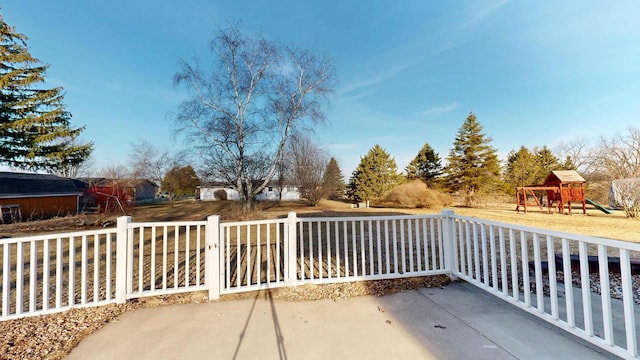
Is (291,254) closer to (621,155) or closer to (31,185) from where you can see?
(621,155)

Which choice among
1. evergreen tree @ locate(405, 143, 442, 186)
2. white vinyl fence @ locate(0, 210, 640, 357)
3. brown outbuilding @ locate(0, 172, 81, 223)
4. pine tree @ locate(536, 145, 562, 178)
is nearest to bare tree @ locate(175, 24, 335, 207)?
white vinyl fence @ locate(0, 210, 640, 357)

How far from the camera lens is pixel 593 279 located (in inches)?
132

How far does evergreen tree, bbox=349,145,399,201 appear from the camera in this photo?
69.3ft

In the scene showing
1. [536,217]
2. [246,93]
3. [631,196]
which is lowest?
[536,217]

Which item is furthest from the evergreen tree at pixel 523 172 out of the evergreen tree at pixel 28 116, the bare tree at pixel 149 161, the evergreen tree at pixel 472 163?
the evergreen tree at pixel 28 116

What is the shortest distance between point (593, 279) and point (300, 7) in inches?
380

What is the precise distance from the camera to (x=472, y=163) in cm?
1947

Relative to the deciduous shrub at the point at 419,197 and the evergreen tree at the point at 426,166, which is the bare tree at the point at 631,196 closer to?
the deciduous shrub at the point at 419,197

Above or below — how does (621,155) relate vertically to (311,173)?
above

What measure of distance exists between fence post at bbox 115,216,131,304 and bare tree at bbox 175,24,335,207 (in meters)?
8.90

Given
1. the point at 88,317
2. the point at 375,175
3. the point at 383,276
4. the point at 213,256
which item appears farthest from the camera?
the point at 375,175

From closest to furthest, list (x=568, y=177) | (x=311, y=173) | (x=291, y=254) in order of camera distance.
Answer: (x=291, y=254) < (x=568, y=177) < (x=311, y=173)

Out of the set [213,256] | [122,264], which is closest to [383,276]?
[213,256]

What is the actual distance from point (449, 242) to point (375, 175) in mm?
18450
